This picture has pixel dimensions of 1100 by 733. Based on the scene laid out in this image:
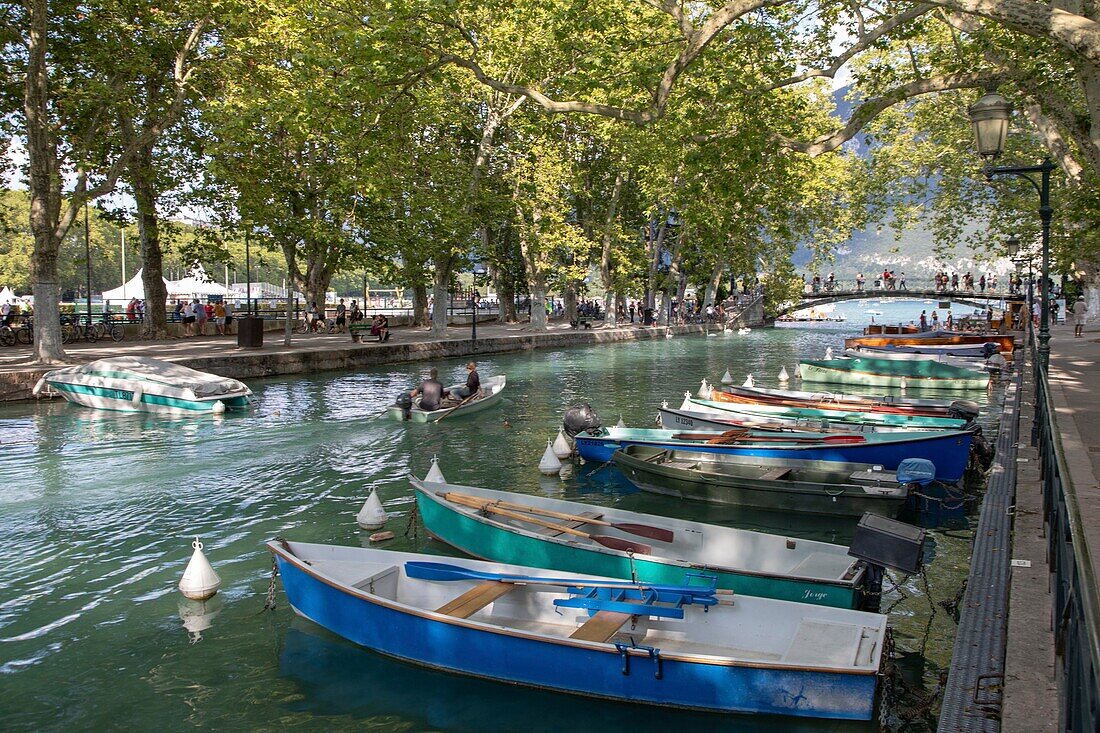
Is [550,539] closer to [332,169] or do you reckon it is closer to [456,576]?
[456,576]

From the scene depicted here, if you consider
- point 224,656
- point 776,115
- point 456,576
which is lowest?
point 224,656

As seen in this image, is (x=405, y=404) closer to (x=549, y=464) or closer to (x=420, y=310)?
(x=549, y=464)

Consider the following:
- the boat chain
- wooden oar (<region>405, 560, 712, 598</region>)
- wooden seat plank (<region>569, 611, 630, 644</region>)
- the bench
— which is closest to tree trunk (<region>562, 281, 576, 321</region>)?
the bench

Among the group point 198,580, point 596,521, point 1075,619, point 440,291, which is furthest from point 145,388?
point 1075,619

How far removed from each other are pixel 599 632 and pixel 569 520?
2.79 metres

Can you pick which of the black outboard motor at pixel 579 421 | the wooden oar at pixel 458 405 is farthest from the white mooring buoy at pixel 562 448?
the wooden oar at pixel 458 405

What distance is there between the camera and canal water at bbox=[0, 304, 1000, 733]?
6984mm

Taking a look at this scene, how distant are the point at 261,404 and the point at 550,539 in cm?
1582

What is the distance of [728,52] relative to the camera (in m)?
20.1

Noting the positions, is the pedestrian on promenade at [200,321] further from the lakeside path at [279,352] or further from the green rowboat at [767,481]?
the green rowboat at [767,481]

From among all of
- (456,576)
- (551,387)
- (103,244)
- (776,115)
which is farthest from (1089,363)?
(103,244)

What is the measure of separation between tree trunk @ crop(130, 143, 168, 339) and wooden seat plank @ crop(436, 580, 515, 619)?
26.7 m

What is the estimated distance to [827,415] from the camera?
56.9 ft

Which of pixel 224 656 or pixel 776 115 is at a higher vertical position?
pixel 776 115
